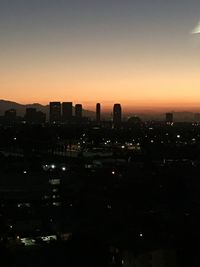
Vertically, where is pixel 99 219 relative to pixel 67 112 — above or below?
below

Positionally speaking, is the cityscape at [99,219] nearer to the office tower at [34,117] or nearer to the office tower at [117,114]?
the office tower at [34,117]

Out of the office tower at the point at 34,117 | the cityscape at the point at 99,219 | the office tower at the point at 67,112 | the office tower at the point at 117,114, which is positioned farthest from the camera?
the office tower at the point at 67,112

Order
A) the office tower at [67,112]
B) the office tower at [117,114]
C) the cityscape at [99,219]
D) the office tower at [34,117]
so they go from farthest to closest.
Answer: the office tower at [67,112]
the office tower at [117,114]
the office tower at [34,117]
the cityscape at [99,219]

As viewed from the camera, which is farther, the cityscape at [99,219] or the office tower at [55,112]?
the office tower at [55,112]

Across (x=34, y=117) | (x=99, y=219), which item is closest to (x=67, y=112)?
(x=34, y=117)

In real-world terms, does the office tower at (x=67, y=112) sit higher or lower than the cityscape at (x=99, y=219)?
higher

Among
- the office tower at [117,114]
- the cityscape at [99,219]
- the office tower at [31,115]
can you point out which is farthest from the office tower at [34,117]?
the cityscape at [99,219]

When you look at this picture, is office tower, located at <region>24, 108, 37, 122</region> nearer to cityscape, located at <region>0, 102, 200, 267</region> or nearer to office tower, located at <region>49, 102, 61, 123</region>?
office tower, located at <region>49, 102, 61, 123</region>

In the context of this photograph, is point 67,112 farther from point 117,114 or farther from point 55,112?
point 117,114

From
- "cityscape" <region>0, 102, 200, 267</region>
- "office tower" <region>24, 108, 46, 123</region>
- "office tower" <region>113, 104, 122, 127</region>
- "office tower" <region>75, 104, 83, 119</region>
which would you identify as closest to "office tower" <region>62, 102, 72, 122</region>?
"office tower" <region>75, 104, 83, 119</region>
